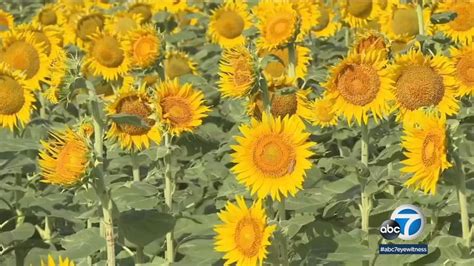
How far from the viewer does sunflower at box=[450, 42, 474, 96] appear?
13.4 feet

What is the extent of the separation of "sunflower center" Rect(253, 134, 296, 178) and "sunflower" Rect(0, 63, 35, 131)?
2.19 metres

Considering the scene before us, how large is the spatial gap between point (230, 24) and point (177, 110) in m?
4.04

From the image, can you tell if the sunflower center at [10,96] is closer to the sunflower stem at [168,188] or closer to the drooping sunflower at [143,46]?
the drooping sunflower at [143,46]

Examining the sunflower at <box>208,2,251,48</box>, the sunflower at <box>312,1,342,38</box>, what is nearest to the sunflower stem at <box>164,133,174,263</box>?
the sunflower at <box>208,2,251,48</box>

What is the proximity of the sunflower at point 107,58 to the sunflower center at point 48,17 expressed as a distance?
2.25 meters


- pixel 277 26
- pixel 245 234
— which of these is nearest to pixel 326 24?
pixel 277 26

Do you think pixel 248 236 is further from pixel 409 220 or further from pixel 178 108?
pixel 178 108

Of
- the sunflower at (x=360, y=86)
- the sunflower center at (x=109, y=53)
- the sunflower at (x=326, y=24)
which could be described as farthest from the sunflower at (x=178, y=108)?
the sunflower at (x=326, y=24)

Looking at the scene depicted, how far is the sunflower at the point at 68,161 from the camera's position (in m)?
2.73

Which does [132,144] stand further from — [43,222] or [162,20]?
[162,20]

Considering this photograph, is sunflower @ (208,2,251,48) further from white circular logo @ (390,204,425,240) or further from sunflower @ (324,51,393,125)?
white circular logo @ (390,204,425,240)

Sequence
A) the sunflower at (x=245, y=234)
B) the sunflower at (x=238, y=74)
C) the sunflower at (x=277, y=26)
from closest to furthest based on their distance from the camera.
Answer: the sunflower at (x=245, y=234) < the sunflower at (x=238, y=74) < the sunflower at (x=277, y=26)

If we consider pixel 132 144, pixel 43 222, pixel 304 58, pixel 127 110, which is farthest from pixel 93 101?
pixel 304 58

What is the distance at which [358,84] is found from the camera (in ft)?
12.1
